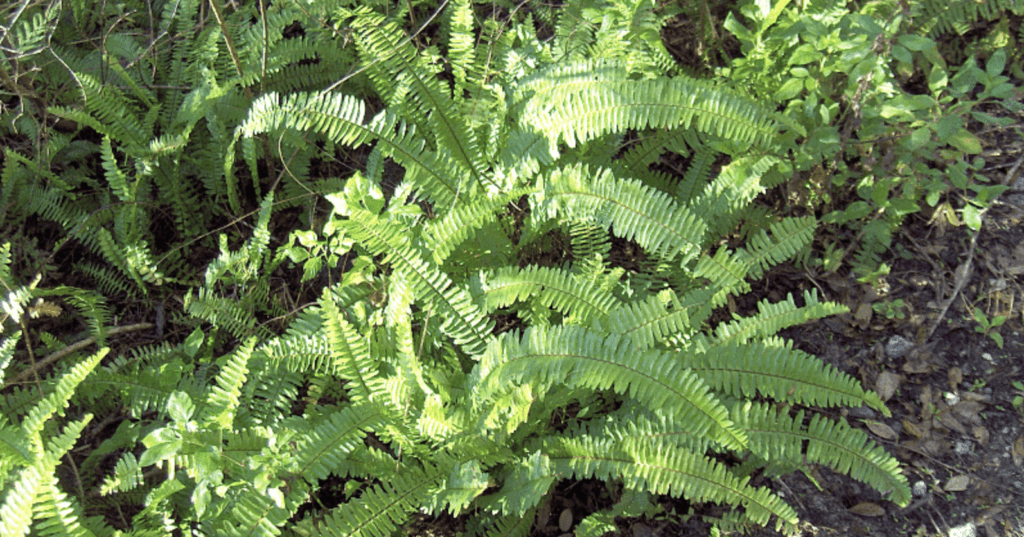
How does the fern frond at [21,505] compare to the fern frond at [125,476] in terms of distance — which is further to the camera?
the fern frond at [125,476]

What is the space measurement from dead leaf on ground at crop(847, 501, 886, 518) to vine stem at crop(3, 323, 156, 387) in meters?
2.95

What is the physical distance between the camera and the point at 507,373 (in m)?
2.04

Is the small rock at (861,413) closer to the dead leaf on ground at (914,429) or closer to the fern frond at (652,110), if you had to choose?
the dead leaf on ground at (914,429)

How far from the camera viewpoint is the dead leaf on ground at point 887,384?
2682 mm

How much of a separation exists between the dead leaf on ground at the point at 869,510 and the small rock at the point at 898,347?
65 cm

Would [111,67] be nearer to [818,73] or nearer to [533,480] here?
[533,480]

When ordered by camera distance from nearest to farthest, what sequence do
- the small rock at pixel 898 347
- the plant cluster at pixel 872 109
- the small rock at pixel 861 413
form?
the plant cluster at pixel 872 109 < the small rock at pixel 861 413 < the small rock at pixel 898 347

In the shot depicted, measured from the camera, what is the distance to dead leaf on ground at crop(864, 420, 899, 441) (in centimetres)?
259

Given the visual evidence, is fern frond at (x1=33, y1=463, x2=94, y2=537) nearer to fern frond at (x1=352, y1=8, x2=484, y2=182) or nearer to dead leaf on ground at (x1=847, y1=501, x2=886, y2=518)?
fern frond at (x1=352, y1=8, x2=484, y2=182)

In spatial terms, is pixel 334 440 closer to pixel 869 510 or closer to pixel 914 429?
pixel 869 510

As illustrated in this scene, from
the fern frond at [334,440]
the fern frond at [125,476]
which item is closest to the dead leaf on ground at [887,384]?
the fern frond at [334,440]

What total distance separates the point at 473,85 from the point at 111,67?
5.85 feet

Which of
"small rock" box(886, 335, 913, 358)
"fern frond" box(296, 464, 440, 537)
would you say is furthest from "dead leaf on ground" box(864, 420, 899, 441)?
"fern frond" box(296, 464, 440, 537)

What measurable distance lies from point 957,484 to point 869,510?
0.35m
